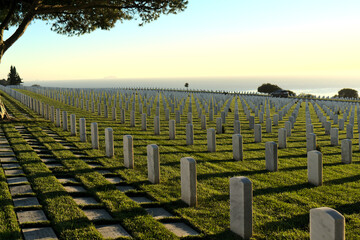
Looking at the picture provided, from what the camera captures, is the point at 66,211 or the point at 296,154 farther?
the point at 296,154

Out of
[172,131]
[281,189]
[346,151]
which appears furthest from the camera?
[172,131]

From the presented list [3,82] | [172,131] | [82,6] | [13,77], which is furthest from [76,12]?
[3,82]

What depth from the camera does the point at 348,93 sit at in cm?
6512

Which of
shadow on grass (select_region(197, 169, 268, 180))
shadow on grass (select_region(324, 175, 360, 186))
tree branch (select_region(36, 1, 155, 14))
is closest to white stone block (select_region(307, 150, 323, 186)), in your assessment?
shadow on grass (select_region(324, 175, 360, 186))

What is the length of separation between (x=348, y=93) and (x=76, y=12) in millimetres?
54254

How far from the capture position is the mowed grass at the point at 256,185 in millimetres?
5711

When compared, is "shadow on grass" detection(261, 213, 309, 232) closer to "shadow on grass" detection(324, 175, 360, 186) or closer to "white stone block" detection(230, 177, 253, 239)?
"white stone block" detection(230, 177, 253, 239)

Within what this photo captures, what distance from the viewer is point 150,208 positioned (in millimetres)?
6504

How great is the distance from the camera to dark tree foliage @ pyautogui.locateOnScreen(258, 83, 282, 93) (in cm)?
7162

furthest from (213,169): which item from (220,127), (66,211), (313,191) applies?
(220,127)

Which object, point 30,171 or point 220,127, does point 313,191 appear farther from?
point 220,127

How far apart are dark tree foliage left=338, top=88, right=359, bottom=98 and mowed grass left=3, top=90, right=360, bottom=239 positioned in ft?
181

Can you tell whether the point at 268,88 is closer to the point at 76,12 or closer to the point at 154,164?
the point at 76,12

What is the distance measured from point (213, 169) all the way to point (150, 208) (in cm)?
312
